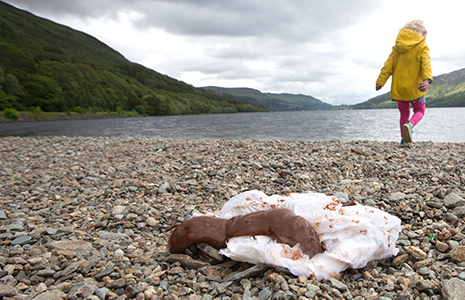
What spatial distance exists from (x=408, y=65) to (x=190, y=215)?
8.69m

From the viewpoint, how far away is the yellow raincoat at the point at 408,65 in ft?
26.2

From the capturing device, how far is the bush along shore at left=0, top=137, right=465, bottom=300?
262 centimetres

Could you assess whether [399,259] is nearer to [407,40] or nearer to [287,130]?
[407,40]

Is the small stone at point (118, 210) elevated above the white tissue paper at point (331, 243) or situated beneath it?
situated beneath

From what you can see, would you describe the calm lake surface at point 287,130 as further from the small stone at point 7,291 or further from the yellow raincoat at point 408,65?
the small stone at point 7,291

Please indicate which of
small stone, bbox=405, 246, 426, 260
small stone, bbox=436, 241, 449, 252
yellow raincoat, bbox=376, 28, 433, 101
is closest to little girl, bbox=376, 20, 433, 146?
yellow raincoat, bbox=376, 28, 433, 101

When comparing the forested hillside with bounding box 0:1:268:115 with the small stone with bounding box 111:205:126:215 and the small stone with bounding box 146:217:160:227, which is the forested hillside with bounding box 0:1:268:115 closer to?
the small stone with bounding box 111:205:126:215

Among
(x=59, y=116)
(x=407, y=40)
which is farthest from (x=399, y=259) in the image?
(x=59, y=116)

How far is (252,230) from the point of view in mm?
3197

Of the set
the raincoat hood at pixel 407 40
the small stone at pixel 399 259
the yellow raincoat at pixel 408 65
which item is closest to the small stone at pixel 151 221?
the small stone at pixel 399 259

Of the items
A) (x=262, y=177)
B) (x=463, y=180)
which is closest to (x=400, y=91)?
(x=463, y=180)

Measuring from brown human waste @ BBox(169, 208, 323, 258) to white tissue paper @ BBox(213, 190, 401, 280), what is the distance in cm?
9

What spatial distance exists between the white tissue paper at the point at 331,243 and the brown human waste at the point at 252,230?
0.30ft

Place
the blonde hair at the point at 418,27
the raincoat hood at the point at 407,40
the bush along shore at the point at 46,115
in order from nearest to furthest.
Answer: the raincoat hood at the point at 407,40
the blonde hair at the point at 418,27
the bush along shore at the point at 46,115
